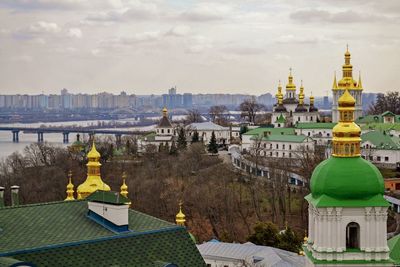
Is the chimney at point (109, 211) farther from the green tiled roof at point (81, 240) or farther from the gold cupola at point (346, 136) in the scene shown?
the gold cupola at point (346, 136)

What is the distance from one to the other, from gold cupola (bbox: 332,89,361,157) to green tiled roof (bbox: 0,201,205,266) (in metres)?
3.85

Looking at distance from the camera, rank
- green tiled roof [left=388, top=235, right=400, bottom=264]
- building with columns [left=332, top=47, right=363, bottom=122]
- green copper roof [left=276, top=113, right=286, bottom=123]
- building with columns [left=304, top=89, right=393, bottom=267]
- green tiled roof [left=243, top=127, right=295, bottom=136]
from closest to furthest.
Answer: building with columns [left=304, top=89, right=393, bottom=267]
green tiled roof [left=388, top=235, right=400, bottom=264]
building with columns [left=332, top=47, right=363, bottom=122]
green tiled roof [left=243, top=127, right=295, bottom=136]
green copper roof [left=276, top=113, right=286, bottom=123]

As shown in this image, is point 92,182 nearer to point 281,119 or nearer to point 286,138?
point 286,138

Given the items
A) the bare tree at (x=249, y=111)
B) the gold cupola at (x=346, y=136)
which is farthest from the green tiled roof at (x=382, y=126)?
the gold cupola at (x=346, y=136)

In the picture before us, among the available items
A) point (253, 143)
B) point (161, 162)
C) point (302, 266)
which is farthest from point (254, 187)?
point (302, 266)

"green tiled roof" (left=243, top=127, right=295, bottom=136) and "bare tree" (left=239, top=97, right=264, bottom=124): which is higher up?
"bare tree" (left=239, top=97, right=264, bottom=124)

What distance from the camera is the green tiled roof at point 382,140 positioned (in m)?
53.2

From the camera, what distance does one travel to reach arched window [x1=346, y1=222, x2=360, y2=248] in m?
15.9

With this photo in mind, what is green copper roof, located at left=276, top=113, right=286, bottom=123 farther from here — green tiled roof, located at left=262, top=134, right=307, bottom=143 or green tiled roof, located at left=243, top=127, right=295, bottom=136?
green tiled roof, located at left=262, top=134, right=307, bottom=143

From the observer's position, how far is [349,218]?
15.8m

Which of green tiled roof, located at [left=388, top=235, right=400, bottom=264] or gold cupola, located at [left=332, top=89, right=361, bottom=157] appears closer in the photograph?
gold cupola, located at [left=332, top=89, right=361, bottom=157]

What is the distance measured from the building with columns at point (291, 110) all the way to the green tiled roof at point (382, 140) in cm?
1511

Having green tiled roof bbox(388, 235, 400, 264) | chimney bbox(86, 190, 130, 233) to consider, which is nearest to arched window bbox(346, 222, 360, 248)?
chimney bbox(86, 190, 130, 233)

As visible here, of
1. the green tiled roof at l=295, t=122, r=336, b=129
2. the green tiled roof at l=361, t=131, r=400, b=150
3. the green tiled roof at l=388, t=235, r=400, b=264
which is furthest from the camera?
the green tiled roof at l=295, t=122, r=336, b=129
